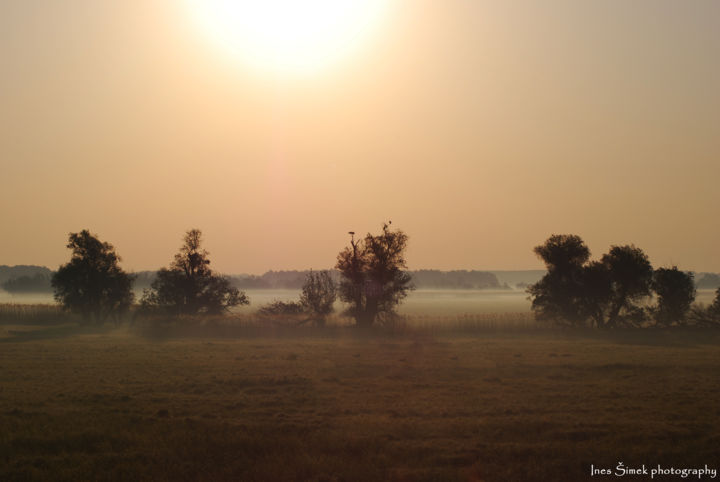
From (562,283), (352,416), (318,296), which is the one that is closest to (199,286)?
(318,296)

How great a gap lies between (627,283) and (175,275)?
4735cm

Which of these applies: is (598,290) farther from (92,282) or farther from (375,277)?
(92,282)

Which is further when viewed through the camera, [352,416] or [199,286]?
[199,286]

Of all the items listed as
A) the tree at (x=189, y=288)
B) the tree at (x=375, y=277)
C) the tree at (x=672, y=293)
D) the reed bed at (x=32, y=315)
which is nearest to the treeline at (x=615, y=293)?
the tree at (x=672, y=293)

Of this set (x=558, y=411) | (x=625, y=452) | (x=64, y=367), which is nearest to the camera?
(x=625, y=452)

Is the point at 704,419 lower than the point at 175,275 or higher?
lower

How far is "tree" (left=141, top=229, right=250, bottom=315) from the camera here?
203 ft

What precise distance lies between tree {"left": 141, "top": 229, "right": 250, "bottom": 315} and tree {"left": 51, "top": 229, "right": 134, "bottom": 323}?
2.94 m

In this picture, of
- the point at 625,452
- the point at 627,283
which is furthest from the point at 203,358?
the point at 627,283

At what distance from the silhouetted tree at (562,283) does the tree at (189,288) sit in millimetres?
33079

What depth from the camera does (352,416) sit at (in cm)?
1766

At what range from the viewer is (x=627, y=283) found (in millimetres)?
57469

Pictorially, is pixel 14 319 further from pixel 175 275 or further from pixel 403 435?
pixel 403 435

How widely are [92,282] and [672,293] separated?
59.1 metres
